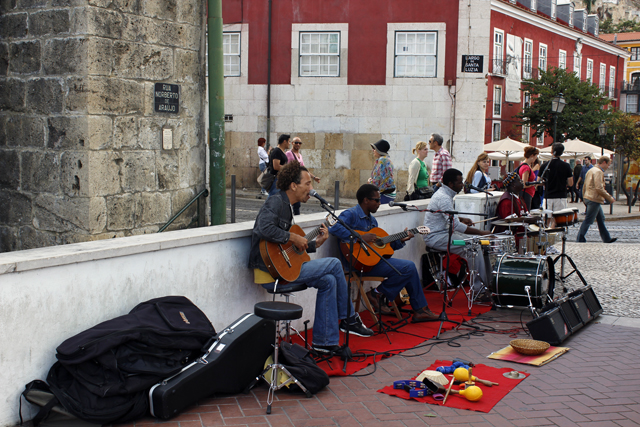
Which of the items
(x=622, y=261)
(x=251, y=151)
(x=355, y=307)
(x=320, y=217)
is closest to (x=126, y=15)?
(x=320, y=217)

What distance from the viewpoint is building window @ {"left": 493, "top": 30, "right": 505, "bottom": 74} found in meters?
29.3

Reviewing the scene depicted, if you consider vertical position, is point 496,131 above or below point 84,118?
above

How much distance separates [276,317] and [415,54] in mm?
17391

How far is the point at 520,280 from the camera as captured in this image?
6828mm

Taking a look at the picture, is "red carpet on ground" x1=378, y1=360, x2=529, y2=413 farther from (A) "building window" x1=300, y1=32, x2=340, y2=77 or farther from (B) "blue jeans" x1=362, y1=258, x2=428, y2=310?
(A) "building window" x1=300, y1=32, x2=340, y2=77

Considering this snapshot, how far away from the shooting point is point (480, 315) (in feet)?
24.3

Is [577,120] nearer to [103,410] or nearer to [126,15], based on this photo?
[126,15]

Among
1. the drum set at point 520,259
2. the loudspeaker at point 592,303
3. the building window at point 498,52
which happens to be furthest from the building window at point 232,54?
the loudspeaker at point 592,303

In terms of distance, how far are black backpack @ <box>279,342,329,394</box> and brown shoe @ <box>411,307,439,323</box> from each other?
7.26 feet

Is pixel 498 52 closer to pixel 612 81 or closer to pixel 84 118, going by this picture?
pixel 612 81

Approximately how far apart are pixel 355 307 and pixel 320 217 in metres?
0.98

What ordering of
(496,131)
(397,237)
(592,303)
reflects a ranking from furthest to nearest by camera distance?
(496,131) → (592,303) → (397,237)

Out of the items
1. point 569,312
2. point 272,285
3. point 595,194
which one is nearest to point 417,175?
point 595,194

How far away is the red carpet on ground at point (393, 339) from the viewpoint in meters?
5.48
